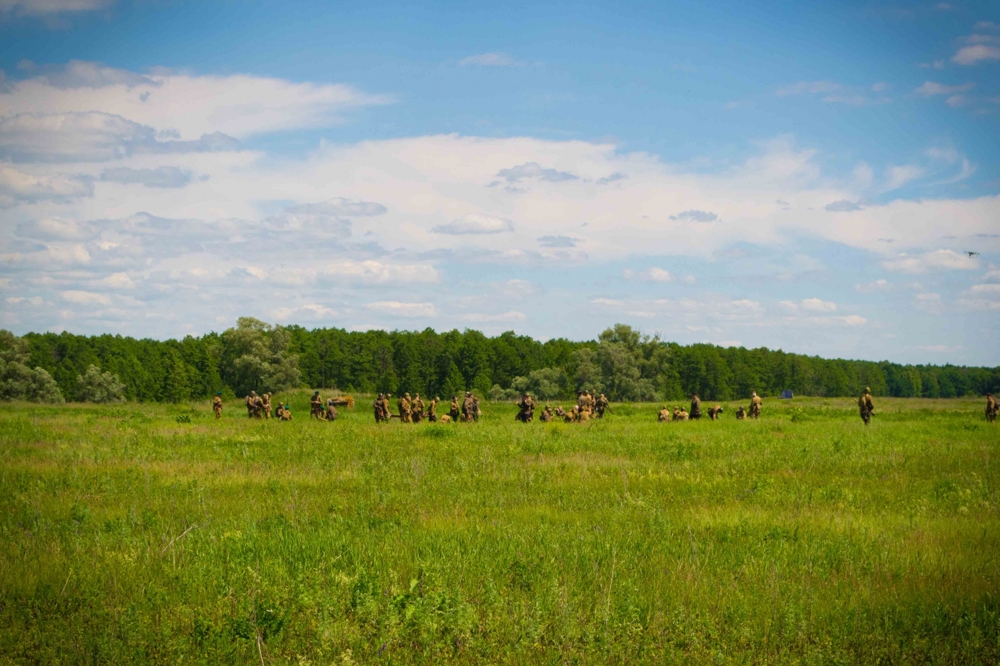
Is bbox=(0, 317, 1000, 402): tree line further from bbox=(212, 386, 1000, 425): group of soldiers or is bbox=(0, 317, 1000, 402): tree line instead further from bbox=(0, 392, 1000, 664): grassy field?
bbox=(0, 392, 1000, 664): grassy field

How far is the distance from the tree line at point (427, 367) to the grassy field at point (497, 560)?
260 ft

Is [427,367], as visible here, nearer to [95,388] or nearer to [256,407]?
[95,388]

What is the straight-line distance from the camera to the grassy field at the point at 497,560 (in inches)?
298

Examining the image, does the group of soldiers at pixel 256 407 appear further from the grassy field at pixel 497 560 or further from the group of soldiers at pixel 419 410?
the grassy field at pixel 497 560

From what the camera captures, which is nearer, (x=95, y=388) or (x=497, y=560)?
(x=497, y=560)

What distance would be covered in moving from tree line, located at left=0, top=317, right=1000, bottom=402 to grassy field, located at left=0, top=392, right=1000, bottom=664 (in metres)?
79.2

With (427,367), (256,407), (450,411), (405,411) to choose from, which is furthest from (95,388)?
(450,411)

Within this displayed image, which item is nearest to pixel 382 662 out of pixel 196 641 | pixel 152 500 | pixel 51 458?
pixel 196 641

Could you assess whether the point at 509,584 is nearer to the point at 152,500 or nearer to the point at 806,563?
the point at 806,563

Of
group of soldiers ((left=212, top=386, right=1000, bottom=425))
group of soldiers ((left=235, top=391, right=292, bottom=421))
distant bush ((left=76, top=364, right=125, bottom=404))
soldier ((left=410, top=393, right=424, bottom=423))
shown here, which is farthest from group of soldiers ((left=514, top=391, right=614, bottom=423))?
distant bush ((left=76, top=364, right=125, bottom=404))

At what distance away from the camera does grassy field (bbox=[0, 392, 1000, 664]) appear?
7.57m

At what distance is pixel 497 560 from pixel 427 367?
423 ft

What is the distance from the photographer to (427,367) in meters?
138

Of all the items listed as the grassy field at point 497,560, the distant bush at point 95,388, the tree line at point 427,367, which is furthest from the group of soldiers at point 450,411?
the distant bush at point 95,388
